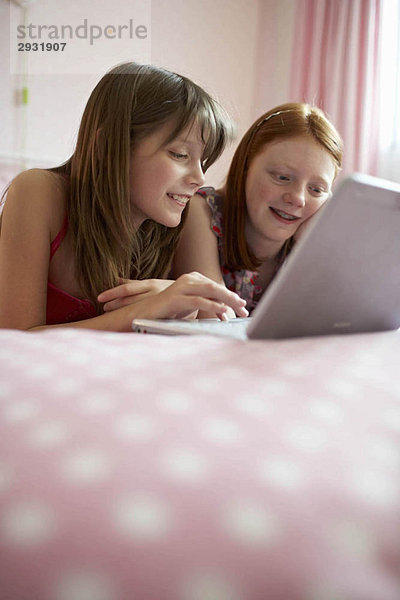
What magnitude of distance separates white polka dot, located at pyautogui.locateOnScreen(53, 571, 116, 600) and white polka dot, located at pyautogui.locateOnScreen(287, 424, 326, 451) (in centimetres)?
10

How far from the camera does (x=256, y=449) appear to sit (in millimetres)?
220

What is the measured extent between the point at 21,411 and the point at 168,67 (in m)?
3.28

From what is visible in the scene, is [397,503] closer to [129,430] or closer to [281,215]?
[129,430]

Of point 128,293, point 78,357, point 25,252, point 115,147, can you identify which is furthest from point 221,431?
point 115,147

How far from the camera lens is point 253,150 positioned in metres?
1.44

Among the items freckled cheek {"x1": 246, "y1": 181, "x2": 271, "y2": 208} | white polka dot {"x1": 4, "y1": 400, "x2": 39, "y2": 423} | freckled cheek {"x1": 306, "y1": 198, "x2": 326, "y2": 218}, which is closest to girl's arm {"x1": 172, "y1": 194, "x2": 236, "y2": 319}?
freckled cheek {"x1": 246, "y1": 181, "x2": 271, "y2": 208}

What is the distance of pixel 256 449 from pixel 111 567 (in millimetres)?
81

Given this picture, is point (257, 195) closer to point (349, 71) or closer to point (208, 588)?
point (208, 588)

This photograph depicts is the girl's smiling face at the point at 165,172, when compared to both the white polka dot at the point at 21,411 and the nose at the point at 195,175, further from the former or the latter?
the white polka dot at the point at 21,411

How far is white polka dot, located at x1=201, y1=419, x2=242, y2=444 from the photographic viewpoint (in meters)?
0.23

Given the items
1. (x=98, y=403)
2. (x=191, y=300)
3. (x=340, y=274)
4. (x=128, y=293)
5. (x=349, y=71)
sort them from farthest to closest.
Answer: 1. (x=349, y=71)
2. (x=128, y=293)
3. (x=191, y=300)
4. (x=340, y=274)
5. (x=98, y=403)

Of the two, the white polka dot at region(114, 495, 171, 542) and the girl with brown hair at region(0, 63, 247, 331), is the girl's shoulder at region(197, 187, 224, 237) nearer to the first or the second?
the girl with brown hair at region(0, 63, 247, 331)

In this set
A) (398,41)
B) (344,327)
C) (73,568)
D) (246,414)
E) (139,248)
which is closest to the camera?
(73,568)

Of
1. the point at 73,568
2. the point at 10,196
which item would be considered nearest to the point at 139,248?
the point at 10,196
